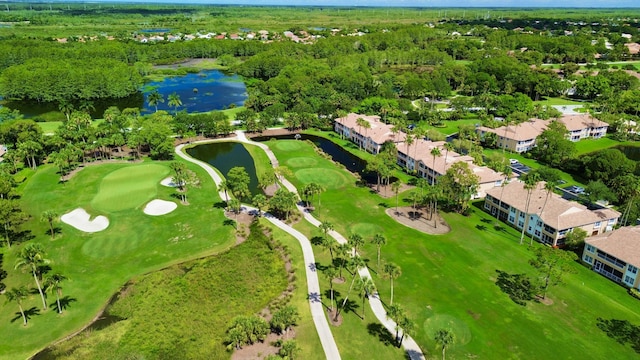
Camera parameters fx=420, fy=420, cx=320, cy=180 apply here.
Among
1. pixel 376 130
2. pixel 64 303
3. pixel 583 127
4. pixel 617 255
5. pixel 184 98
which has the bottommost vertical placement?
pixel 64 303

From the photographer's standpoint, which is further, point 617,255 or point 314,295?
point 617,255

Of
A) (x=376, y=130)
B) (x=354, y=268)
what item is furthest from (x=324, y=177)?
(x=354, y=268)

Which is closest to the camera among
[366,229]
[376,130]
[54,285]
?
[54,285]

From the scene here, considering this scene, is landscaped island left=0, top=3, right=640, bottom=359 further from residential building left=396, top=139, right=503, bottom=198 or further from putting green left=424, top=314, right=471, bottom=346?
residential building left=396, top=139, right=503, bottom=198

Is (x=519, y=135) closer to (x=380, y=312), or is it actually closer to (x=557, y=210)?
(x=557, y=210)

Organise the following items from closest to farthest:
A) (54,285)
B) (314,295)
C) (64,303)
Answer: (54,285) < (64,303) < (314,295)

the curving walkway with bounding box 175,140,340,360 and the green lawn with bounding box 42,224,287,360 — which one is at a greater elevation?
the curving walkway with bounding box 175,140,340,360

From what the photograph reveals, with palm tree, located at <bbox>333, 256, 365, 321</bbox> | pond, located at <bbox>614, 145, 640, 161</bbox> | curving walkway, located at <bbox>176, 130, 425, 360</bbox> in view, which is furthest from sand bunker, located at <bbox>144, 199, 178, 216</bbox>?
pond, located at <bbox>614, 145, 640, 161</bbox>
